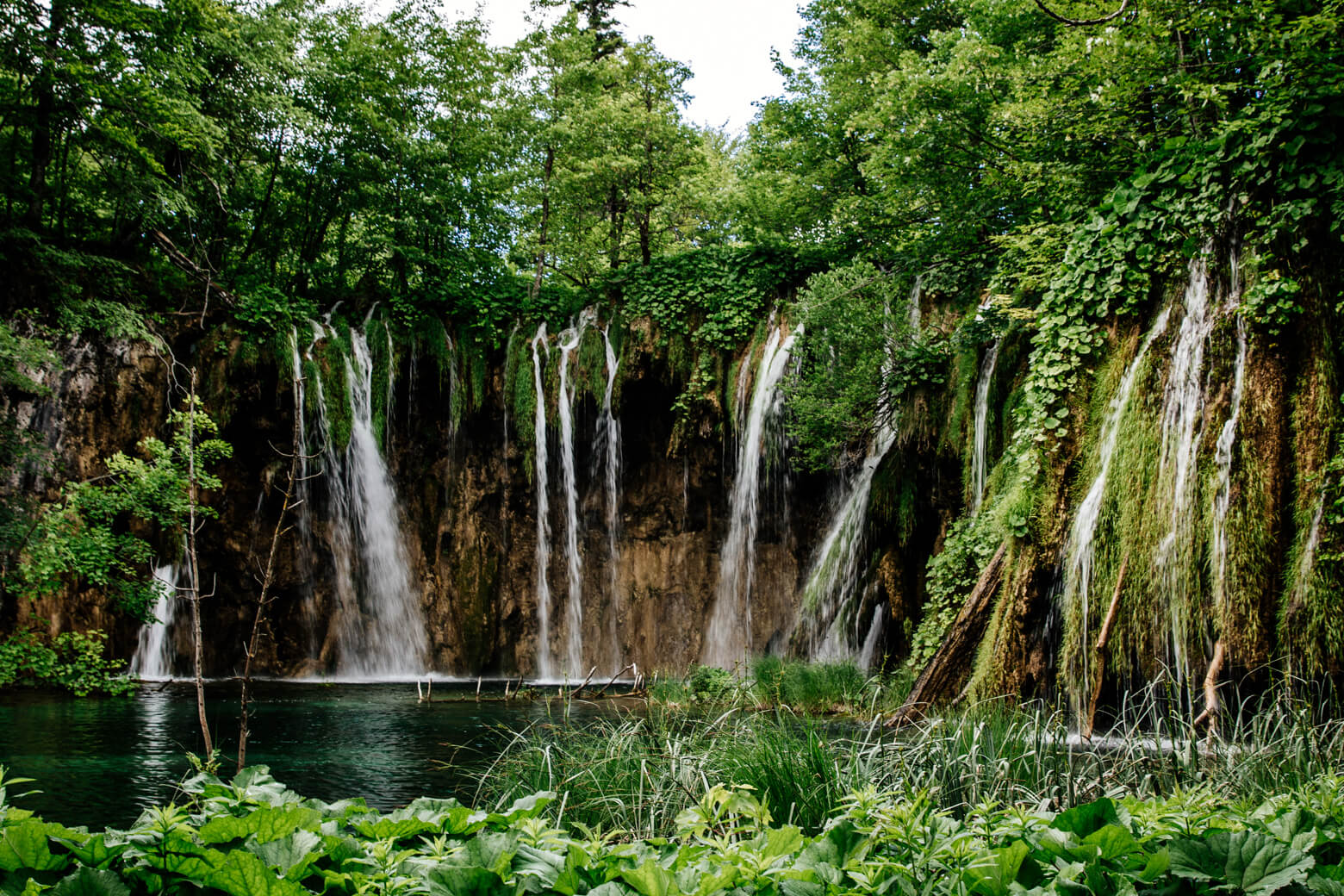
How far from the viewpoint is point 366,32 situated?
56.0ft

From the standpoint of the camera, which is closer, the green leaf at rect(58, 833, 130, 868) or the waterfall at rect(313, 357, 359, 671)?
the green leaf at rect(58, 833, 130, 868)

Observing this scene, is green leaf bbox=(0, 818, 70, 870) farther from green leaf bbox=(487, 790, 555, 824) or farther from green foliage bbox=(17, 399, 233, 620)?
green foliage bbox=(17, 399, 233, 620)

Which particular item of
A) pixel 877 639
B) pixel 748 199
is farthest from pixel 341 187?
pixel 877 639

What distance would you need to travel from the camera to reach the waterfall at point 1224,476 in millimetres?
5852

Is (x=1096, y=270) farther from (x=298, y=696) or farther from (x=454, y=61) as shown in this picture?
(x=454, y=61)

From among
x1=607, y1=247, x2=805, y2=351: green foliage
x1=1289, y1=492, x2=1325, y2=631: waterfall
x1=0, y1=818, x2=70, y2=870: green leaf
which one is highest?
x1=607, y1=247, x2=805, y2=351: green foliage

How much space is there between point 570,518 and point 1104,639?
11.6 meters

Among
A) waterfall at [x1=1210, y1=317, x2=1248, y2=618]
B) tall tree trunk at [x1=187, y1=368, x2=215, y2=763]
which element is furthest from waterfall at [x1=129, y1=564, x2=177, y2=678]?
waterfall at [x1=1210, y1=317, x2=1248, y2=618]

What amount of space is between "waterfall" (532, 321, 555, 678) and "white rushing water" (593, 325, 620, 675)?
45.7 inches

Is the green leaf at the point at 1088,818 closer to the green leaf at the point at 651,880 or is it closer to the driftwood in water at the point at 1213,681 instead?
the green leaf at the point at 651,880

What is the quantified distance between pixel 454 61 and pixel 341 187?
A: 4026 mm

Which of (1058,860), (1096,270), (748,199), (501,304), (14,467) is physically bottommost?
(1058,860)

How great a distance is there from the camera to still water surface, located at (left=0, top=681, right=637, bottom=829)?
19.6 feet

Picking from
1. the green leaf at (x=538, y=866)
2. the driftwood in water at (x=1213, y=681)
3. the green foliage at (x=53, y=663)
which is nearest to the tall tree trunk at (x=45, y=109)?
the green foliage at (x=53, y=663)
